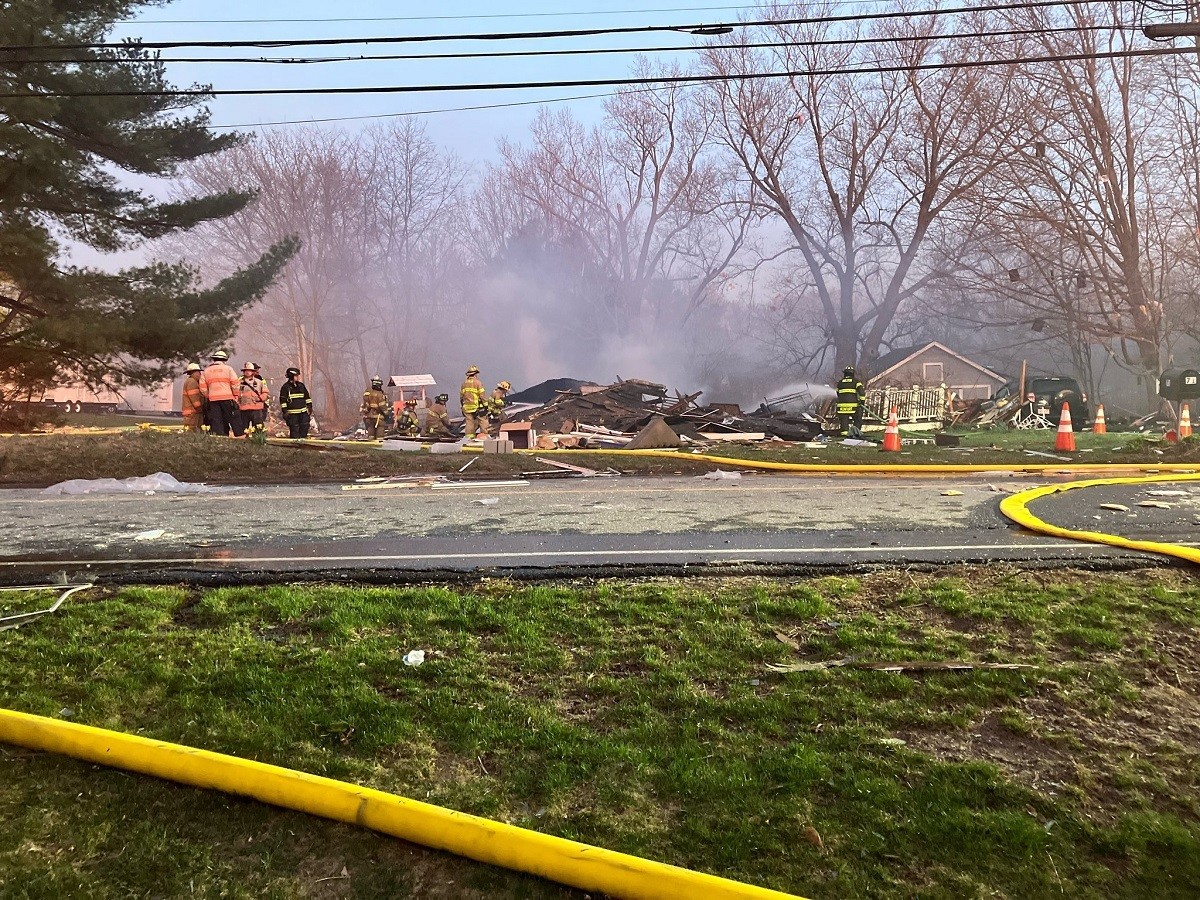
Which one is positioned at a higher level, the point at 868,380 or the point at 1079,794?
the point at 868,380

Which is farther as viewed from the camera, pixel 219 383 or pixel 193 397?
pixel 193 397

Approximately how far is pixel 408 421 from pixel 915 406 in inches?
638

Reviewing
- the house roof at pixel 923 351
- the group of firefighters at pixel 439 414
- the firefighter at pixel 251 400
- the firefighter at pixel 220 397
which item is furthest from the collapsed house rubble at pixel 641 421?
the house roof at pixel 923 351

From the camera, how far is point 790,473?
11.5 meters

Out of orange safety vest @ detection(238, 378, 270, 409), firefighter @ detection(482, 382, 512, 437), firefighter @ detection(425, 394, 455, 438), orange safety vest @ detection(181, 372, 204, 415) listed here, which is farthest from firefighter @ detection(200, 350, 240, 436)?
firefighter @ detection(482, 382, 512, 437)

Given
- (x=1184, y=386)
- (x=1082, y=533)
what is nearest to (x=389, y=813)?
(x=1082, y=533)

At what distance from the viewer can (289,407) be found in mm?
18078

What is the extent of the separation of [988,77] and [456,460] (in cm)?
2418

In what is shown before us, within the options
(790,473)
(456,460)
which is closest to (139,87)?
(456,460)

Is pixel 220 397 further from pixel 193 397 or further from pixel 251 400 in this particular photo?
pixel 251 400

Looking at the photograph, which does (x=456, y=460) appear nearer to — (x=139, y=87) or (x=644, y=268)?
(x=139, y=87)

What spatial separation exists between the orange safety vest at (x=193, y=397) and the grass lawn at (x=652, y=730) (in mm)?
12840

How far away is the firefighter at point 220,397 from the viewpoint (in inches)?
600

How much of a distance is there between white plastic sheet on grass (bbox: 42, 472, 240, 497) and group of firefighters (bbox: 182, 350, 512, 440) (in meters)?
5.08
